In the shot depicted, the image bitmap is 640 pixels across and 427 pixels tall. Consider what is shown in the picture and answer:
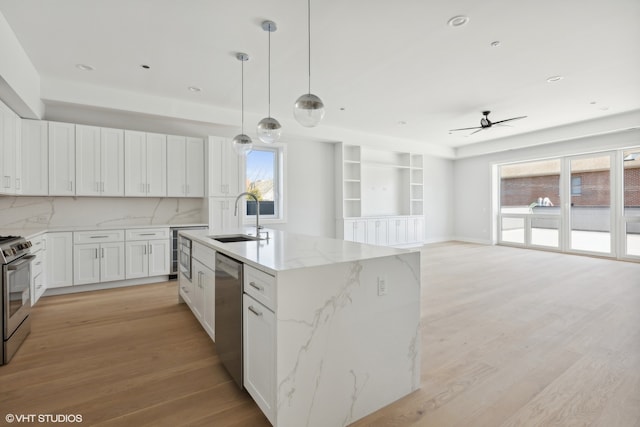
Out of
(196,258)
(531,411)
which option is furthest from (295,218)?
(531,411)

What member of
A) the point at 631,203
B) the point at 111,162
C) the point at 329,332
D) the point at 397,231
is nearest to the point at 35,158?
the point at 111,162

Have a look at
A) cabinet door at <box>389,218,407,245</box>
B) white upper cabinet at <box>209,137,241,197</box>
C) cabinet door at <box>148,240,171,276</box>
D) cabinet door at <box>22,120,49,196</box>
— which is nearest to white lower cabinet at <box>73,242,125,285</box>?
cabinet door at <box>148,240,171,276</box>

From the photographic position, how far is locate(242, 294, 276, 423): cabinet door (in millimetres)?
1572

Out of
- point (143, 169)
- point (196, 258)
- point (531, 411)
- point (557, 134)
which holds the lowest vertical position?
point (531, 411)

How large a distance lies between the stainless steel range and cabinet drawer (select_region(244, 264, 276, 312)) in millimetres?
2011

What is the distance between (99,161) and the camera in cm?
448

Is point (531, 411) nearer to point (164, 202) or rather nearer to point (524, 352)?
point (524, 352)

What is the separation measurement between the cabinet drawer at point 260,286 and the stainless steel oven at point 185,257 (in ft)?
5.47

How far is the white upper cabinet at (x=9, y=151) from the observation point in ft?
11.2

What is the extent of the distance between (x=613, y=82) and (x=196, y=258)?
590 centimetres

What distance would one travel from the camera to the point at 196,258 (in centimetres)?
300

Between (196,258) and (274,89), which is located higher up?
(274,89)

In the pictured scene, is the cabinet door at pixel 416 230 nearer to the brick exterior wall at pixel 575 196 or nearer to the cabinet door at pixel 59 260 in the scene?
the brick exterior wall at pixel 575 196

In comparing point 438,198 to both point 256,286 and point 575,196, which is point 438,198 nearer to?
point 575,196
